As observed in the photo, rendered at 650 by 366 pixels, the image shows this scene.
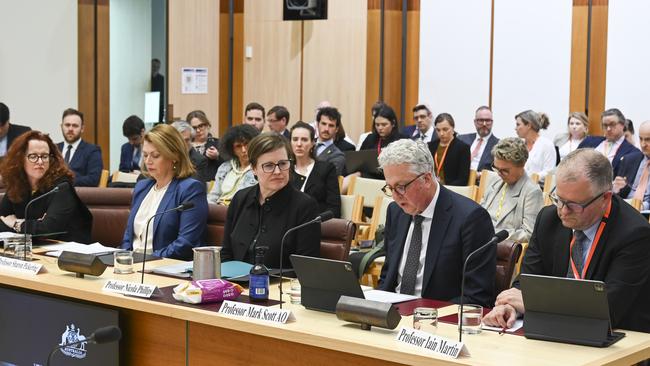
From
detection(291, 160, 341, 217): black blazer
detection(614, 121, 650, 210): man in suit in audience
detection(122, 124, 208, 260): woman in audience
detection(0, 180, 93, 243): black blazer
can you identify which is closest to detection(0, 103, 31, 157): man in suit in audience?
detection(291, 160, 341, 217): black blazer

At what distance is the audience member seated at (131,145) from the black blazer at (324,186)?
3.78 m

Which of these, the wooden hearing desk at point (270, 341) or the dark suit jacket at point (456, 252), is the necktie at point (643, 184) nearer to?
the dark suit jacket at point (456, 252)

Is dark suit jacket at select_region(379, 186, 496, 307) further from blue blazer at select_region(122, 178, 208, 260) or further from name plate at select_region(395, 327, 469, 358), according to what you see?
blue blazer at select_region(122, 178, 208, 260)

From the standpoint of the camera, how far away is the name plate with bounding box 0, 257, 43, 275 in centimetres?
401

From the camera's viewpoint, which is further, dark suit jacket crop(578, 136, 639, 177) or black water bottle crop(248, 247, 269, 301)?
dark suit jacket crop(578, 136, 639, 177)

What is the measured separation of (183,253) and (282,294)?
1.32 meters

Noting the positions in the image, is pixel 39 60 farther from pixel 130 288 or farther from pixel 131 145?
pixel 130 288

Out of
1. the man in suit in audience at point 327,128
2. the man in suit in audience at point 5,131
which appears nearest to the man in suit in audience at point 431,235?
the man in suit in audience at point 327,128

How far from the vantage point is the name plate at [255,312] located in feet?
10.2

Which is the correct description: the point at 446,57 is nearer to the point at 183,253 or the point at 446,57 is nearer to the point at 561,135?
the point at 561,135

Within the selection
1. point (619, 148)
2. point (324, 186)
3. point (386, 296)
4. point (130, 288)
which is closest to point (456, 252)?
point (386, 296)

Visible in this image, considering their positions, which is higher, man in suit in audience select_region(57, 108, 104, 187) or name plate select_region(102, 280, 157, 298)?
man in suit in audience select_region(57, 108, 104, 187)

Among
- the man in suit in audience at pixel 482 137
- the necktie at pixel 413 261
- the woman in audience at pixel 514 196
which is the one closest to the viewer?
the necktie at pixel 413 261

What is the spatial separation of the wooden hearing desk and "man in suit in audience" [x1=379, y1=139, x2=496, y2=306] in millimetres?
334
